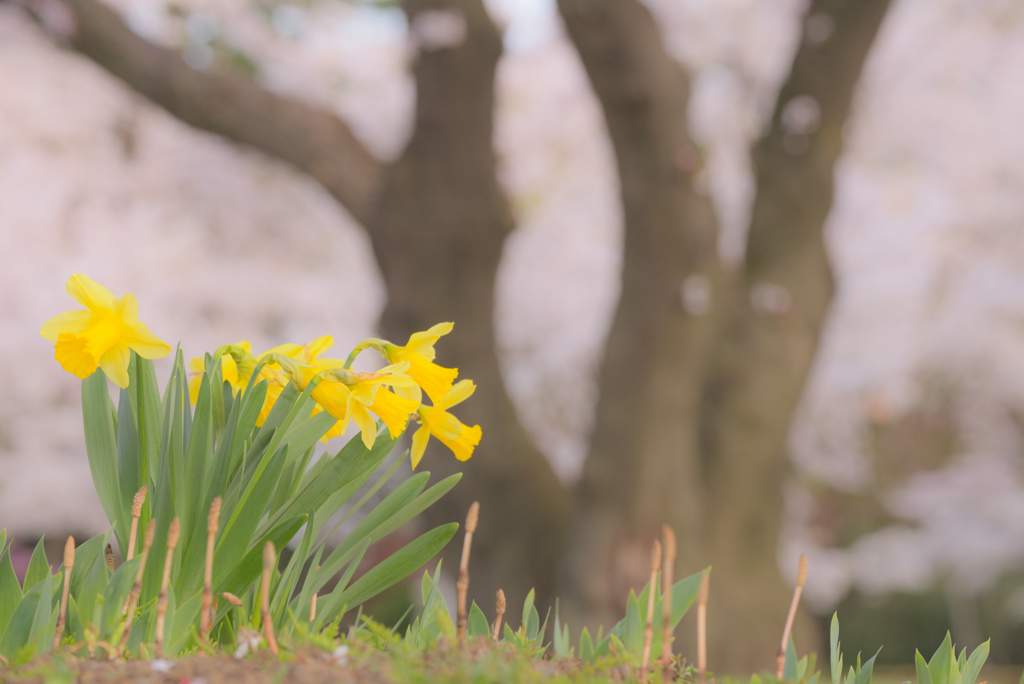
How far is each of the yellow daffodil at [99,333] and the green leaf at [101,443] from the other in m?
0.06

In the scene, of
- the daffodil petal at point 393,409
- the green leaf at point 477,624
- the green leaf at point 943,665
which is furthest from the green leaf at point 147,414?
the green leaf at point 943,665

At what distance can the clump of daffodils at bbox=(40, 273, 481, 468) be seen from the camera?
71cm

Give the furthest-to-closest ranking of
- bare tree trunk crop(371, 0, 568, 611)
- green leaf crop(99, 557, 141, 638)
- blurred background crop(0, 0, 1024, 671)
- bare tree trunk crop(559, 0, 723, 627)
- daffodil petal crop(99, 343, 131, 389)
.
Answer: bare tree trunk crop(371, 0, 568, 611), blurred background crop(0, 0, 1024, 671), bare tree trunk crop(559, 0, 723, 627), daffodil petal crop(99, 343, 131, 389), green leaf crop(99, 557, 141, 638)

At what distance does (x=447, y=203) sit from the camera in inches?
111

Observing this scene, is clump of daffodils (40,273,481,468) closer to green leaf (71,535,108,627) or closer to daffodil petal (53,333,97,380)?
daffodil petal (53,333,97,380)

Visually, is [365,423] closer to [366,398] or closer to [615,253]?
[366,398]

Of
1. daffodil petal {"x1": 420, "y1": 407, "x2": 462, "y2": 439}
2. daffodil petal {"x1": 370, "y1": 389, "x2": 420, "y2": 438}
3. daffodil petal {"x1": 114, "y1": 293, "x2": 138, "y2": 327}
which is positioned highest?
daffodil petal {"x1": 114, "y1": 293, "x2": 138, "y2": 327}

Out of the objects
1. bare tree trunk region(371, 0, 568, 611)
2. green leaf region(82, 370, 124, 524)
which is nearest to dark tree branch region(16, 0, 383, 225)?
bare tree trunk region(371, 0, 568, 611)

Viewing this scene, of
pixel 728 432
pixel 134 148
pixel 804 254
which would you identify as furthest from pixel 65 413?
pixel 804 254

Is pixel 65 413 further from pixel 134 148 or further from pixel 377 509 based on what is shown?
pixel 377 509

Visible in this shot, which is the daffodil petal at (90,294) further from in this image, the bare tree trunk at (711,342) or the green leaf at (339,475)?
the bare tree trunk at (711,342)

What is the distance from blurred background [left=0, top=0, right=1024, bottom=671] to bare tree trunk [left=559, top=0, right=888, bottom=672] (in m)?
0.01

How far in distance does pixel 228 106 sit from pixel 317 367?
2.31 metres

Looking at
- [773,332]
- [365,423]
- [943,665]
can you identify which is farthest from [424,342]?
[773,332]
